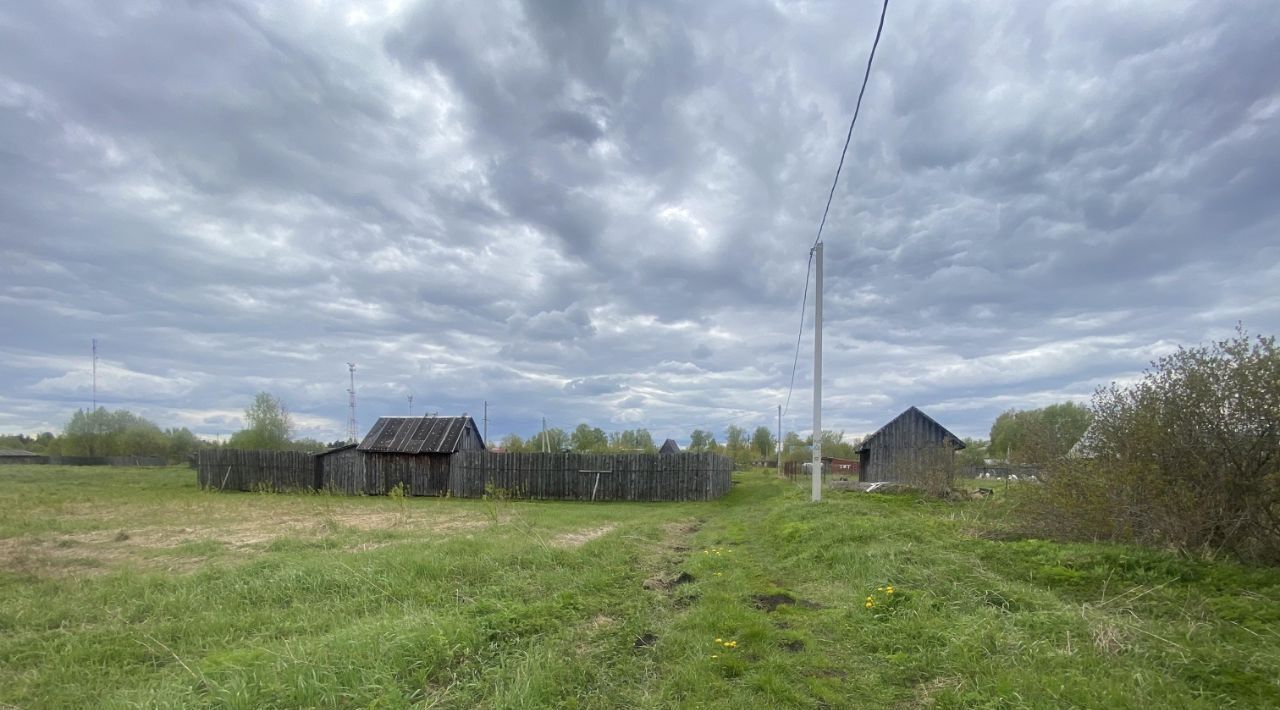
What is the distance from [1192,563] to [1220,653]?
304 centimetres

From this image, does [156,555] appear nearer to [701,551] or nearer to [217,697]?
[217,697]

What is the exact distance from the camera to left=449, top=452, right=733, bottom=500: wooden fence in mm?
28094

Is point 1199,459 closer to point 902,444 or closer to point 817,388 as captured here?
point 817,388

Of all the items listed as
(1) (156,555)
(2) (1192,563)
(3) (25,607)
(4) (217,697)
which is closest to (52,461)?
(1) (156,555)

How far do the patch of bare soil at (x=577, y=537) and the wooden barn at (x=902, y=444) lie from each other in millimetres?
18441

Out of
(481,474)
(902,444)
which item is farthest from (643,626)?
(902,444)

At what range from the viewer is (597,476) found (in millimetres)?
28531

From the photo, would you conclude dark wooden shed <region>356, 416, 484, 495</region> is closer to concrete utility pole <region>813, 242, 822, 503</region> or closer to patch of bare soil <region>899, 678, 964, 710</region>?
concrete utility pole <region>813, 242, 822, 503</region>

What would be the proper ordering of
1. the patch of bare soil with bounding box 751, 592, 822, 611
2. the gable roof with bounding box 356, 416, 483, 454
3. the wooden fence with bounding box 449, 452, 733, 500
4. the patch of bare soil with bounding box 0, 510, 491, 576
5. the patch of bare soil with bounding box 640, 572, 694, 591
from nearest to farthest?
the patch of bare soil with bounding box 751, 592, 822, 611, the patch of bare soil with bounding box 640, 572, 694, 591, the patch of bare soil with bounding box 0, 510, 491, 576, the wooden fence with bounding box 449, 452, 733, 500, the gable roof with bounding box 356, 416, 483, 454

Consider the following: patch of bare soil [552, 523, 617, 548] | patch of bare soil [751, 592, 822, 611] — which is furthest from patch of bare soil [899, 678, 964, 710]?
patch of bare soil [552, 523, 617, 548]

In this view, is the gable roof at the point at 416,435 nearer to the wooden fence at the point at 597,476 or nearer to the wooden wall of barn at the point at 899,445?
the wooden fence at the point at 597,476

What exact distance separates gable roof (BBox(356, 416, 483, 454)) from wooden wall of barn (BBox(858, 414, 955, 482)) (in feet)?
75.9

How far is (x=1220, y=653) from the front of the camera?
444cm

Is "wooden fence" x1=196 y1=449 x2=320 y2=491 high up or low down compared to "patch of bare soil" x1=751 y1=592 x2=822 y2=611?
down
